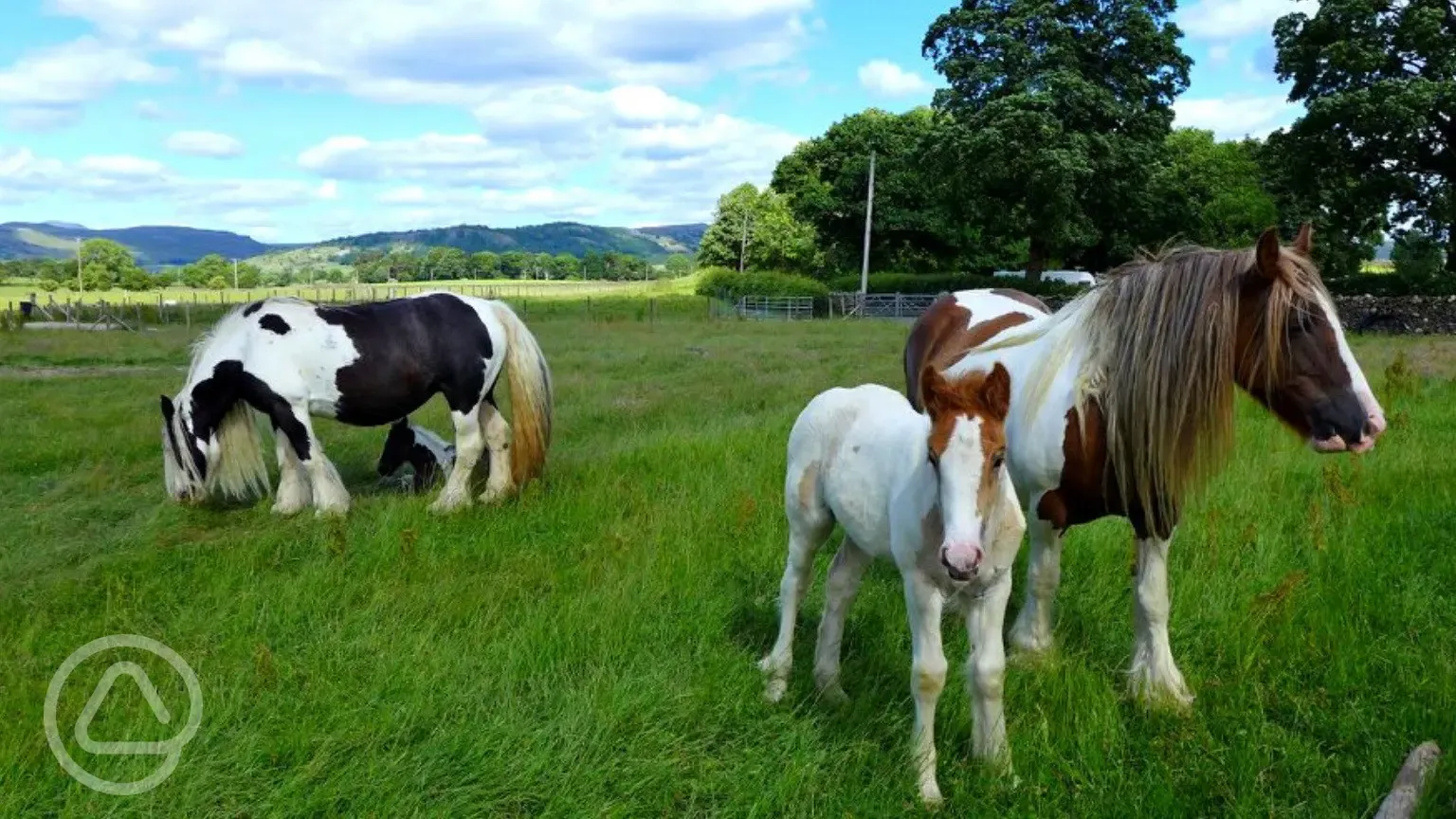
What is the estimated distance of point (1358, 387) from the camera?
3373mm

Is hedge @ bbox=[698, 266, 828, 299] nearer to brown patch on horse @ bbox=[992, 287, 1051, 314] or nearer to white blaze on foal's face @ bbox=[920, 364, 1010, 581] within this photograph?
brown patch on horse @ bbox=[992, 287, 1051, 314]

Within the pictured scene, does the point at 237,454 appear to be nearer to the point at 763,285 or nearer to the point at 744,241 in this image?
the point at 763,285

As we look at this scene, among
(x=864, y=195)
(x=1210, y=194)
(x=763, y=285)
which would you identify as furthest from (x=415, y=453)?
(x=864, y=195)

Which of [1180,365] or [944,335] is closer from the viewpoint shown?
[1180,365]

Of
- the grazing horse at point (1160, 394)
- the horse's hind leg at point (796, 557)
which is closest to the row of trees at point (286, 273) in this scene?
the horse's hind leg at point (796, 557)

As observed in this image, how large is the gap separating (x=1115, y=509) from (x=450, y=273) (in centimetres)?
14956

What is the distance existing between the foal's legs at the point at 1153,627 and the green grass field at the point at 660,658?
0.45 feet

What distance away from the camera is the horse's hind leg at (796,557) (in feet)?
12.7

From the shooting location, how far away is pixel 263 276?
134 metres

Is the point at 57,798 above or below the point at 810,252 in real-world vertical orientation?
below

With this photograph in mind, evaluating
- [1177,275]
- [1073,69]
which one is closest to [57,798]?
[1177,275]

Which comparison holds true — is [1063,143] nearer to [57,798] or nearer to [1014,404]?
[1014,404]

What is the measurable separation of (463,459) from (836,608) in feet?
13.4

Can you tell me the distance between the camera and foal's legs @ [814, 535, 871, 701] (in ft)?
12.6
